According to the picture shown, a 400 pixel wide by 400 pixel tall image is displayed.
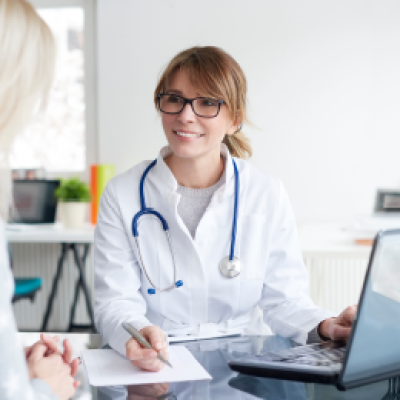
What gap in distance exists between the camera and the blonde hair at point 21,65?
0.71 metres

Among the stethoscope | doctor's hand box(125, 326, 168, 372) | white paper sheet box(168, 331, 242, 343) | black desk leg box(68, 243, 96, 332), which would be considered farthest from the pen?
black desk leg box(68, 243, 96, 332)

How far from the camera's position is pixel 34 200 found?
9.78 ft

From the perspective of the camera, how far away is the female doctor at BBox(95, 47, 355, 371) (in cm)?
124

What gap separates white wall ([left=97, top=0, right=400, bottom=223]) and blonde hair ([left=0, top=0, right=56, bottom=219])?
2391 millimetres

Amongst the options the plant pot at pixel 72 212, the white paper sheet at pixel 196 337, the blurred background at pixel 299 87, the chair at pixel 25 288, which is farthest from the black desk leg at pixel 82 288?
the white paper sheet at pixel 196 337

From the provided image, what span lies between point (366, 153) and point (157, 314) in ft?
7.26

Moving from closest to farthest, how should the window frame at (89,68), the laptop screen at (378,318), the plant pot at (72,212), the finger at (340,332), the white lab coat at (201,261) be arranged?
the laptop screen at (378,318), the finger at (340,332), the white lab coat at (201,261), the plant pot at (72,212), the window frame at (89,68)

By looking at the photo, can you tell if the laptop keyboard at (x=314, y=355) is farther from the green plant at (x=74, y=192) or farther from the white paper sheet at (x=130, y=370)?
the green plant at (x=74, y=192)

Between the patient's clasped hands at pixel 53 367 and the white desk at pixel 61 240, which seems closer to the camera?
the patient's clasped hands at pixel 53 367

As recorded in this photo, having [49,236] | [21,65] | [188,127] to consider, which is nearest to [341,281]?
[49,236]

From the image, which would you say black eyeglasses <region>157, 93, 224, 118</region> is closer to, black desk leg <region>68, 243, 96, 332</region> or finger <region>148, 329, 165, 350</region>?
finger <region>148, 329, 165, 350</region>

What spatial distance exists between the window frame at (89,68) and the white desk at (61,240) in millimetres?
612

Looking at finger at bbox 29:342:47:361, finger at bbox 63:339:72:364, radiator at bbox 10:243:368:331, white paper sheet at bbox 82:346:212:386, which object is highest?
finger at bbox 29:342:47:361

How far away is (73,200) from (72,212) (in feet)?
0.23
